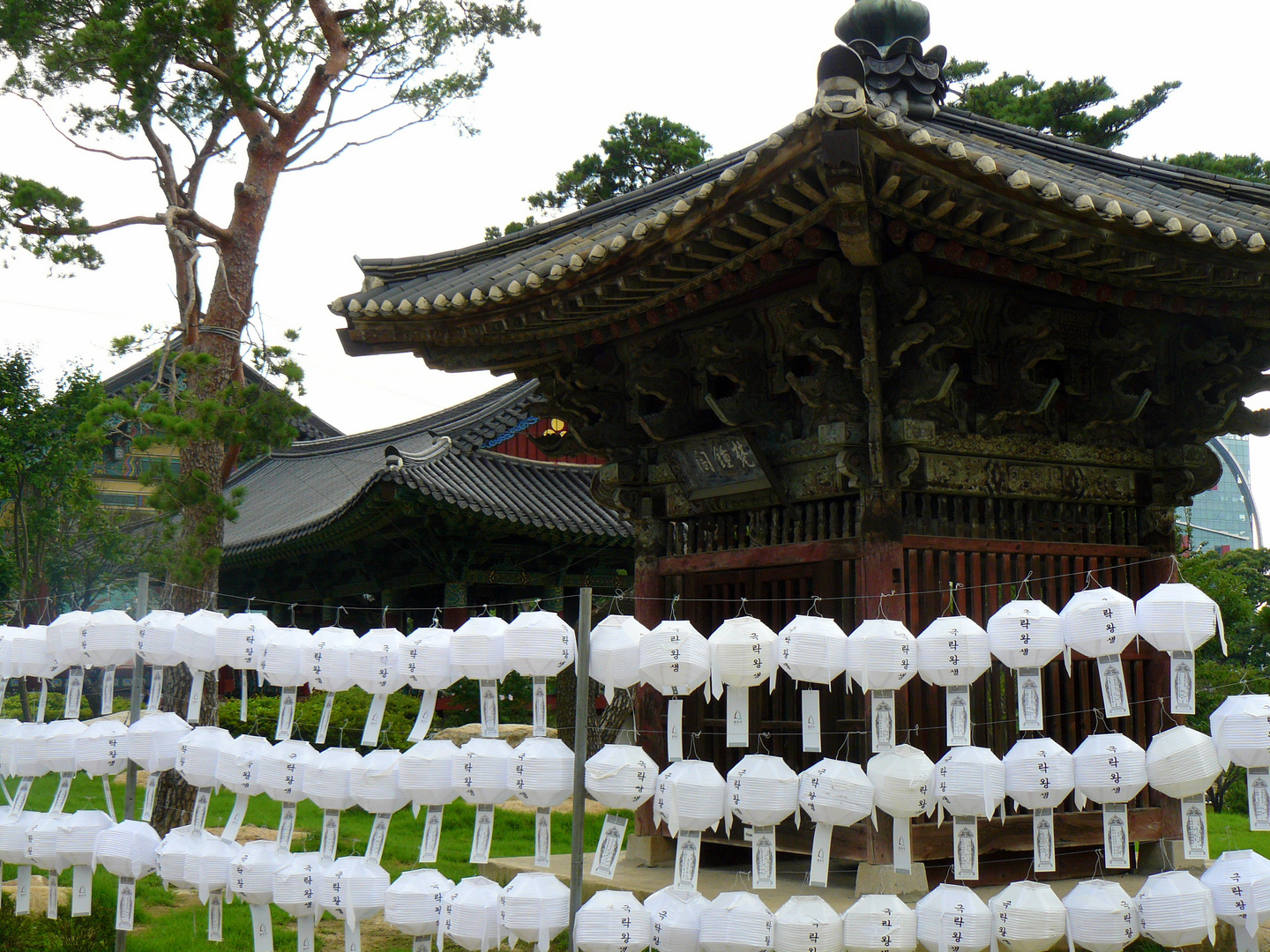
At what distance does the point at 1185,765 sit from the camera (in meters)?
4.73

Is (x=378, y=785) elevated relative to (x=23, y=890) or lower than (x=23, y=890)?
elevated

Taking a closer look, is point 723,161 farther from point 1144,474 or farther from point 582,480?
point 582,480

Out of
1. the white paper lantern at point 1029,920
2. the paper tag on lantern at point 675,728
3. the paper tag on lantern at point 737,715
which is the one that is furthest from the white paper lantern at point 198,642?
the white paper lantern at point 1029,920

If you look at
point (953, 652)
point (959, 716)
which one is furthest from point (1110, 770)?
point (953, 652)

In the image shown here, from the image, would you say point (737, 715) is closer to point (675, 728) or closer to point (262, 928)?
point (675, 728)

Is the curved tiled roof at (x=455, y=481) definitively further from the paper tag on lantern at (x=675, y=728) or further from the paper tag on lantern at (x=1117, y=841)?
the paper tag on lantern at (x=1117, y=841)

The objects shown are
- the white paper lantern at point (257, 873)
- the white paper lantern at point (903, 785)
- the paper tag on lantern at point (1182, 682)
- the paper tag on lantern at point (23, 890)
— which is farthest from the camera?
the paper tag on lantern at point (23, 890)

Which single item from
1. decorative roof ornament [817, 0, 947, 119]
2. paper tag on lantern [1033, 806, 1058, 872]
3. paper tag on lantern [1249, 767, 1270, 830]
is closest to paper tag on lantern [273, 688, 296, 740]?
paper tag on lantern [1033, 806, 1058, 872]

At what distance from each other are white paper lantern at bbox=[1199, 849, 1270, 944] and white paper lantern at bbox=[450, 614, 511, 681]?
10.3 feet

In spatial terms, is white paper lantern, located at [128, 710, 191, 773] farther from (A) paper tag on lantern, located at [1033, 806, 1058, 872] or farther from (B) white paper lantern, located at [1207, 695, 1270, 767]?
(B) white paper lantern, located at [1207, 695, 1270, 767]

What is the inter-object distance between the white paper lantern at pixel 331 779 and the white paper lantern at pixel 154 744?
0.91 metres

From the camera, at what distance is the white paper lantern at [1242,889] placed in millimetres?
4633

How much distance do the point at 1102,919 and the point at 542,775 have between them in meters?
2.43

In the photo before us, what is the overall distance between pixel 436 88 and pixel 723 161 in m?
6.96
